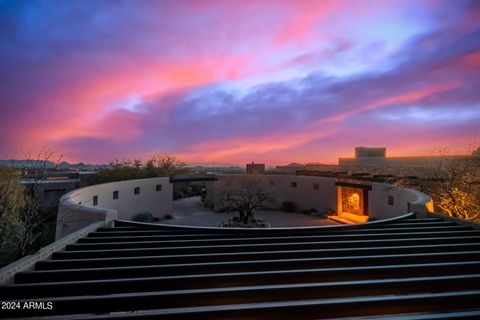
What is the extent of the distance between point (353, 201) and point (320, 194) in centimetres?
224

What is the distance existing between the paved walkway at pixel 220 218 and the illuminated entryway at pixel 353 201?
155 cm

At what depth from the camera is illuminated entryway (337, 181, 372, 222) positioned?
1375cm

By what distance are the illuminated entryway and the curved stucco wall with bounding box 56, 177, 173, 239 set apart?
12.0 meters

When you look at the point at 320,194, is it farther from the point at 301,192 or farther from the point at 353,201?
the point at 353,201

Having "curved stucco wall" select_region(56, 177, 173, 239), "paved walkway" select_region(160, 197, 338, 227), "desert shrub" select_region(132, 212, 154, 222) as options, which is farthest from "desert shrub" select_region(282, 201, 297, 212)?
"desert shrub" select_region(132, 212, 154, 222)

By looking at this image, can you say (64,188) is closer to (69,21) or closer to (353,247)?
(69,21)

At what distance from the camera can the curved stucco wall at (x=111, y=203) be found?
5438mm

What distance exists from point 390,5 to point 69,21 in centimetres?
1092

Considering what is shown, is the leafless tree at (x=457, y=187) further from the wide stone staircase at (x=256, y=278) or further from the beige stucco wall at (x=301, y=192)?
the beige stucco wall at (x=301, y=192)

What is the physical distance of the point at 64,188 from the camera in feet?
49.0

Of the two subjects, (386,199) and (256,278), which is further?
(386,199)

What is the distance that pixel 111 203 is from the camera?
11.0 metres

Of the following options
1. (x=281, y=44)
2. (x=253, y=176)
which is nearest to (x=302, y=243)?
(x=281, y=44)

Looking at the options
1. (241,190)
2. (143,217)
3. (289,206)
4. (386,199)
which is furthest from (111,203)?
(386,199)
